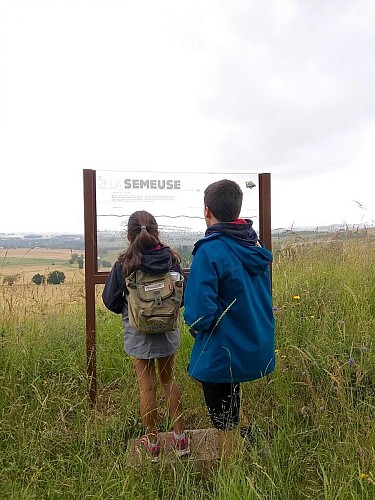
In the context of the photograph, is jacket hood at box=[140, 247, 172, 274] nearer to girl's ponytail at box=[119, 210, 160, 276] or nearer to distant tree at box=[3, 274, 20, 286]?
girl's ponytail at box=[119, 210, 160, 276]

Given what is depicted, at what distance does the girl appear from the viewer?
2.81 metres

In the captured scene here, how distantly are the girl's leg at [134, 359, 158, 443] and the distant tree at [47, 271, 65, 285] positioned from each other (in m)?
1.59

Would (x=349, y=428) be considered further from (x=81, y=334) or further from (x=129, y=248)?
(x=81, y=334)

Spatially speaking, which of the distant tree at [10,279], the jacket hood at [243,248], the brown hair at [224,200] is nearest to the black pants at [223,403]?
the jacket hood at [243,248]

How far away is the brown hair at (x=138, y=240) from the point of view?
2.80 metres

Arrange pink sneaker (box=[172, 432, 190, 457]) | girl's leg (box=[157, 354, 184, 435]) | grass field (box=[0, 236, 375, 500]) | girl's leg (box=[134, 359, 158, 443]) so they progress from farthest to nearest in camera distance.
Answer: girl's leg (box=[157, 354, 184, 435]), girl's leg (box=[134, 359, 158, 443]), pink sneaker (box=[172, 432, 190, 457]), grass field (box=[0, 236, 375, 500])

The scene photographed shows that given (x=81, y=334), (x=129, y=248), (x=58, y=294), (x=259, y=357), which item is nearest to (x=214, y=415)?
(x=259, y=357)

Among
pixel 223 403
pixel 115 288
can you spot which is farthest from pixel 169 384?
pixel 115 288

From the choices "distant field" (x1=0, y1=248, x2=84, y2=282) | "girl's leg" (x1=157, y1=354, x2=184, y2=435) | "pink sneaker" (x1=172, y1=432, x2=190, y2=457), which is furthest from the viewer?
"distant field" (x1=0, y1=248, x2=84, y2=282)

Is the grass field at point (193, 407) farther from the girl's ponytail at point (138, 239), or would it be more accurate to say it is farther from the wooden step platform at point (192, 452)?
the girl's ponytail at point (138, 239)

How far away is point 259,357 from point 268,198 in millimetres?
1654

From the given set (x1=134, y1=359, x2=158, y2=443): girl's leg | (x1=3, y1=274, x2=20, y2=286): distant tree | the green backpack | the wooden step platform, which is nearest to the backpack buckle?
the green backpack

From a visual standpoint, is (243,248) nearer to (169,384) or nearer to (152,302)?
(152,302)

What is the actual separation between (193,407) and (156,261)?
130 cm
